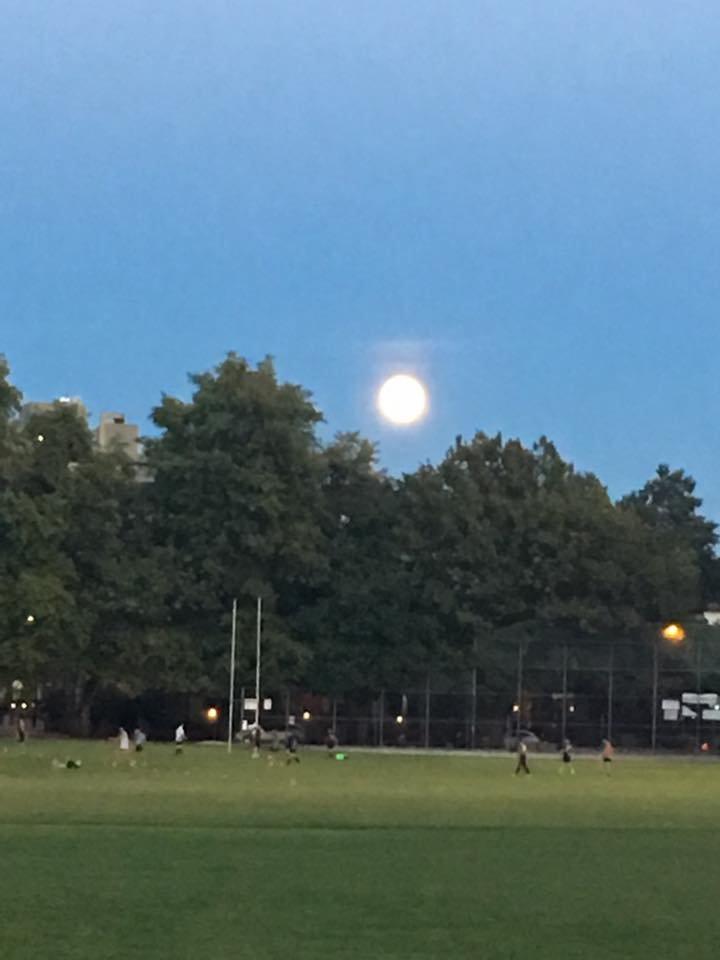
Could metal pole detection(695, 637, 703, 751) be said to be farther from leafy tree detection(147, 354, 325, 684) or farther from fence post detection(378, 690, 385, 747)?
leafy tree detection(147, 354, 325, 684)

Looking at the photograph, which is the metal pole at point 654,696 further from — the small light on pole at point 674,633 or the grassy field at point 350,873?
the grassy field at point 350,873

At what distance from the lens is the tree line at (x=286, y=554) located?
8700 cm

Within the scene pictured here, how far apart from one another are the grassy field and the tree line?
44.9 m

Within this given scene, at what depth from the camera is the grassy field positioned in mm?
15641

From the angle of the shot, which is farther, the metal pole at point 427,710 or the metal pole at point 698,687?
the metal pole at point 427,710

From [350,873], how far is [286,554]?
69.2 m

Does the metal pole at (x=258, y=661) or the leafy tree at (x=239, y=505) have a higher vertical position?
the leafy tree at (x=239, y=505)

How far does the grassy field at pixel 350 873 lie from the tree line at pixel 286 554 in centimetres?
4492

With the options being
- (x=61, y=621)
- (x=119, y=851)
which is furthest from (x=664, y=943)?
(x=61, y=621)

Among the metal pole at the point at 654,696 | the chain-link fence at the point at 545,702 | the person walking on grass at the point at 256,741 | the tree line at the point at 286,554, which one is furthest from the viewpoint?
the chain-link fence at the point at 545,702

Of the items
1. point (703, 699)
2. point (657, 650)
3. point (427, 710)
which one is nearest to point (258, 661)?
point (427, 710)

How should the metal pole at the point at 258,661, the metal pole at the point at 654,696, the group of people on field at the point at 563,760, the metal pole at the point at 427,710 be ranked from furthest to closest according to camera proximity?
the metal pole at the point at 427,710 → the metal pole at the point at 654,696 → the metal pole at the point at 258,661 → the group of people on field at the point at 563,760

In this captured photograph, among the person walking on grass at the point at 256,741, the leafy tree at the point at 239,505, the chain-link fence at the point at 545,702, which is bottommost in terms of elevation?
the person walking on grass at the point at 256,741

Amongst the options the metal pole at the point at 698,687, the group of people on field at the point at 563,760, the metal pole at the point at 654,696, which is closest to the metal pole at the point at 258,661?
the group of people on field at the point at 563,760
